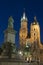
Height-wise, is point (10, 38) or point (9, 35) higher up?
point (9, 35)

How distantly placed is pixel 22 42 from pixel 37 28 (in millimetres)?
13469

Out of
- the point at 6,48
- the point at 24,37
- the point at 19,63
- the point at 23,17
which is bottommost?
the point at 19,63

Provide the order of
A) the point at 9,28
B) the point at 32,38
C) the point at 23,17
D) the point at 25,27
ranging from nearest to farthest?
the point at 9,28 → the point at 32,38 → the point at 25,27 → the point at 23,17

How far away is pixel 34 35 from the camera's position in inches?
4552

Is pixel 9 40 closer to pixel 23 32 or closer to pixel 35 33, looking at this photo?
pixel 35 33

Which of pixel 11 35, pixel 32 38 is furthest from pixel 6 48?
pixel 32 38

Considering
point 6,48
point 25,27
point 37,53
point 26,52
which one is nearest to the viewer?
point 6,48

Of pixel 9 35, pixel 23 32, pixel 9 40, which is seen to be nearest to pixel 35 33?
pixel 23 32

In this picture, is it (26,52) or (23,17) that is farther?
(23,17)

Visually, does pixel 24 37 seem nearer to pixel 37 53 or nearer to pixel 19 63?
pixel 37 53

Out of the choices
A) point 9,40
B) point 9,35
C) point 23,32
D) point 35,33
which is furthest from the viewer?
point 23,32

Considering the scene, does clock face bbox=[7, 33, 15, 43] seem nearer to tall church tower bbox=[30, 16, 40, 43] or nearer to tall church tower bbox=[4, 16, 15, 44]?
tall church tower bbox=[4, 16, 15, 44]

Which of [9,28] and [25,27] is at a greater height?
[25,27]

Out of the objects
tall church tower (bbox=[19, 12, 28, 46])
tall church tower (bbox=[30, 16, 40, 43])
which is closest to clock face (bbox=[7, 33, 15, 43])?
tall church tower (bbox=[30, 16, 40, 43])
